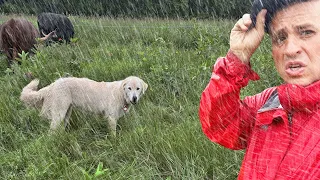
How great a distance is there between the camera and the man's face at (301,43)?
136 centimetres

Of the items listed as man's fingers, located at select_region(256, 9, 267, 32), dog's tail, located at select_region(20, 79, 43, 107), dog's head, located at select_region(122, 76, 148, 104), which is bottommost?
dog's head, located at select_region(122, 76, 148, 104)

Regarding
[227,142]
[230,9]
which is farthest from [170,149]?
[230,9]

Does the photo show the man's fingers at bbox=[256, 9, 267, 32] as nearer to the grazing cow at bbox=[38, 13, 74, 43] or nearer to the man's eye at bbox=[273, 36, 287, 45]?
the man's eye at bbox=[273, 36, 287, 45]

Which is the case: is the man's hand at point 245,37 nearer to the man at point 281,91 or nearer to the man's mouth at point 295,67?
the man at point 281,91

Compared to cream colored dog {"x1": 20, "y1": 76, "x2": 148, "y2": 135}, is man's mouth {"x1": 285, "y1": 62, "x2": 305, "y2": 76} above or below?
above

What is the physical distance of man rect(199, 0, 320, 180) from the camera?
4.51 ft

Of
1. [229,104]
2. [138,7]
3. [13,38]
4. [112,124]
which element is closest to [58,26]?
[13,38]

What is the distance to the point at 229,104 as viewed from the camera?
5.40 ft

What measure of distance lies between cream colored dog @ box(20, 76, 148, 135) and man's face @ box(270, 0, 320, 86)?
3.96 meters

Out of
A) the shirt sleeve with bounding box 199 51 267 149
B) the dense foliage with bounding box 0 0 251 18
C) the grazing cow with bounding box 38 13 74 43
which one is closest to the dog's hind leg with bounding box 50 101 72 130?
the shirt sleeve with bounding box 199 51 267 149

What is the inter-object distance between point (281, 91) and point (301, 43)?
0.23 meters

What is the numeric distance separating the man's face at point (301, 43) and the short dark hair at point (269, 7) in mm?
15

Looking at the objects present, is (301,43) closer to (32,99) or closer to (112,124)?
(112,124)

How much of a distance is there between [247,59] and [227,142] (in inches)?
17.3
